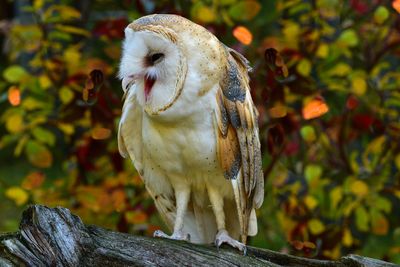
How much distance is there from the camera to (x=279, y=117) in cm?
399

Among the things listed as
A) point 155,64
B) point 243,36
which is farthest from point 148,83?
point 243,36

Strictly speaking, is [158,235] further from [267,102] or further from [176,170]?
[267,102]

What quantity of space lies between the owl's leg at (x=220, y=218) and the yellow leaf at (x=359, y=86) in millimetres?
1372

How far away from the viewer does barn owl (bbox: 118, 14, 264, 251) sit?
8.86 feet

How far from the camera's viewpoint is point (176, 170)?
292 cm

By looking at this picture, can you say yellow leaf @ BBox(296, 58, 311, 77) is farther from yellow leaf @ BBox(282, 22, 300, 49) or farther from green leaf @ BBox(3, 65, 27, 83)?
green leaf @ BBox(3, 65, 27, 83)

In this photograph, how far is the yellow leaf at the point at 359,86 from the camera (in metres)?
4.12

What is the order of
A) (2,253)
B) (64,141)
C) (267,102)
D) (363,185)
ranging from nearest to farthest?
(2,253) → (267,102) → (363,185) → (64,141)

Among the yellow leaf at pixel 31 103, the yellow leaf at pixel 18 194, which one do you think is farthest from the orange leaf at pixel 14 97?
the yellow leaf at pixel 18 194

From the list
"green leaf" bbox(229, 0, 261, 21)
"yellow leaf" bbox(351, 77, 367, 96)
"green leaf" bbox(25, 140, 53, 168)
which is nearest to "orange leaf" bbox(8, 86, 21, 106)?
"green leaf" bbox(25, 140, 53, 168)

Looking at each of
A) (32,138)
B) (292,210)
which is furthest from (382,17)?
(32,138)

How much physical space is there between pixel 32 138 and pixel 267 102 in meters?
1.41

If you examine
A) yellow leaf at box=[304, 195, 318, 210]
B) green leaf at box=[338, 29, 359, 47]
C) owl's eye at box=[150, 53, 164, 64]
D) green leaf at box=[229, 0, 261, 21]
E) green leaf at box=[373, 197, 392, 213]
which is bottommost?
yellow leaf at box=[304, 195, 318, 210]

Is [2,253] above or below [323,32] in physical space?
below
